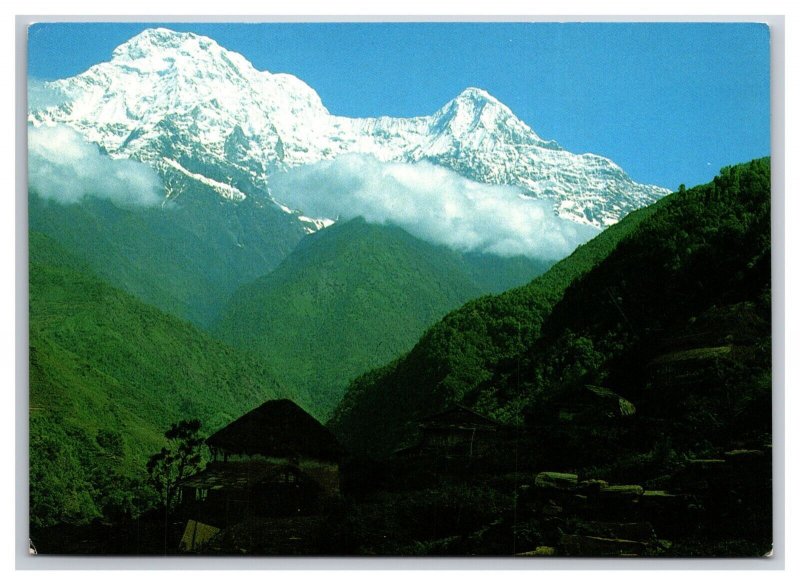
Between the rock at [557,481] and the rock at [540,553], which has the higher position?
the rock at [557,481]

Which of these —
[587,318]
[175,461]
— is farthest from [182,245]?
[587,318]

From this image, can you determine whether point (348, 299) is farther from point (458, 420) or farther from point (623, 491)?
point (623, 491)

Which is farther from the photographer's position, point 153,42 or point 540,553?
point 153,42

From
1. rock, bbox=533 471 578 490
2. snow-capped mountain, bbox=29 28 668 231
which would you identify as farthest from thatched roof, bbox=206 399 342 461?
snow-capped mountain, bbox=29 28 668 231

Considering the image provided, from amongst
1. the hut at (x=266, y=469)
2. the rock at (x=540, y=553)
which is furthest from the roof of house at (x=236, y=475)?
the rock at (x=540, y=553)

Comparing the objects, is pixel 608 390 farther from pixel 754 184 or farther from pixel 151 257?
pixel 151 257

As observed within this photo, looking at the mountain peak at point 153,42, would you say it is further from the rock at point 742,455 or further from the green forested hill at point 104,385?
the rock at point 742,455

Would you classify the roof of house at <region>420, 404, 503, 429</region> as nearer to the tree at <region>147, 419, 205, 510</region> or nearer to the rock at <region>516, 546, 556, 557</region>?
the rock at <region>516, 546, 556, 557</region>
